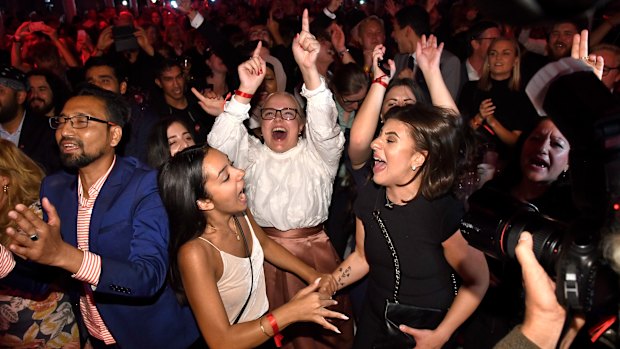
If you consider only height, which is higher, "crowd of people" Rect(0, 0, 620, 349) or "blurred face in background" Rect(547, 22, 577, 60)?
"blurred face in background" Rect(547, 22, 577, 60)

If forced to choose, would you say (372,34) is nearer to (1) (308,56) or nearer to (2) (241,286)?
(1) (308,56)

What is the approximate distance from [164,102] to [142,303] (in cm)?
226

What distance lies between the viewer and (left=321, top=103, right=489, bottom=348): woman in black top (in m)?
2.26

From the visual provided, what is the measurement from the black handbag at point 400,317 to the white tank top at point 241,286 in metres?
0.57

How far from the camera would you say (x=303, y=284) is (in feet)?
9.73

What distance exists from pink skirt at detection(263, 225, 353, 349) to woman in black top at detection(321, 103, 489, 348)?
569 millimetres

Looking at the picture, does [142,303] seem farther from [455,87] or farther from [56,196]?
[455,87]

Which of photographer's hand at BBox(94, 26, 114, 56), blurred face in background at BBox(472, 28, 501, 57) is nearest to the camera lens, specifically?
blurred face in background at BBox(472, 28, 501, 57)

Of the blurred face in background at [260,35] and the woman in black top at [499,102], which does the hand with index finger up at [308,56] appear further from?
the blurred face in background at [260,35]

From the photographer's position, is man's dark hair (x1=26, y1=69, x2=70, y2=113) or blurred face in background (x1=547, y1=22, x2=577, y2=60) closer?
man's dark hair (x1=26, y1=69, x2=70, y2=113)

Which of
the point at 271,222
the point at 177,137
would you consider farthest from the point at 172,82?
the point at 271,222

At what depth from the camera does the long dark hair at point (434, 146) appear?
7.51ft

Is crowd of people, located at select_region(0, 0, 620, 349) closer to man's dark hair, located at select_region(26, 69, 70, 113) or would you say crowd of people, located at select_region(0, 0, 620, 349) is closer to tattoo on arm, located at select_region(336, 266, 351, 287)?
tattoo on arm, located at select_region(336, 266, 351, 287)

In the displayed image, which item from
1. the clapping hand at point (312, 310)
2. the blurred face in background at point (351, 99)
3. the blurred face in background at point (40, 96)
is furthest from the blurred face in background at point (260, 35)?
the clapping hand at point (312, 310)
